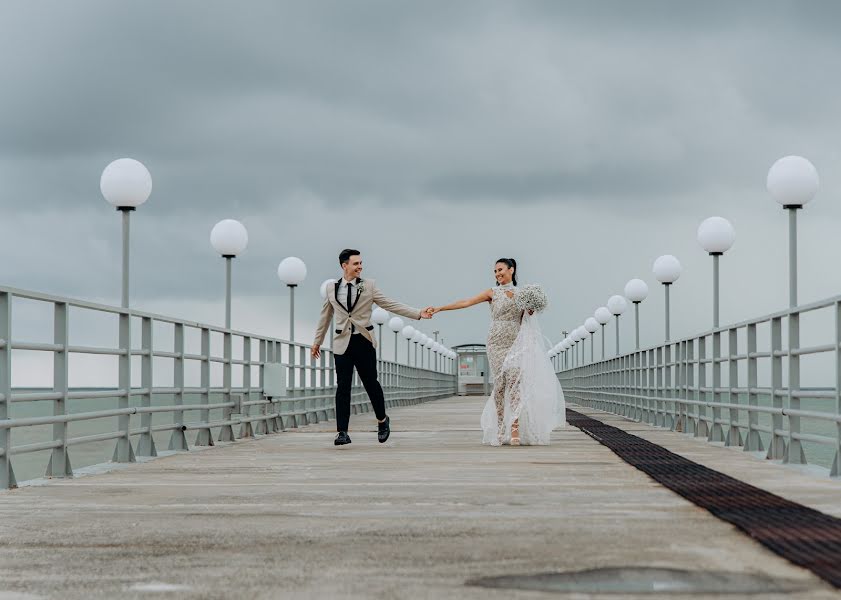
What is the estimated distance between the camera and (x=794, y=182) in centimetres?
1317

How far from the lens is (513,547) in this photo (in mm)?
4852

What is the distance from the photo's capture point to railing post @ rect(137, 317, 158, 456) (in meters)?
10.8

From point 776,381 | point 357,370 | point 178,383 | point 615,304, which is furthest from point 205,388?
point 615,304

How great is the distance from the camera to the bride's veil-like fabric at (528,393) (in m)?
12.9

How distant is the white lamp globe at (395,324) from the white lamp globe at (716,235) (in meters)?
26.4

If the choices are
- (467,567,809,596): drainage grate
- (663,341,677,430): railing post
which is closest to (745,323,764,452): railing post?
(663,341,677,430): railing post

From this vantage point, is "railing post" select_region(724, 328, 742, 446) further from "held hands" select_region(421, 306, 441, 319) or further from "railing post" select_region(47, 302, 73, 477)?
"railing post" select_region(47, 302, 73, 477)

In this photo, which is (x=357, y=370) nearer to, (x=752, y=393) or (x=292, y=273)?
(x=752, y=393)

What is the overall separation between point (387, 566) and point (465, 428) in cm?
1398

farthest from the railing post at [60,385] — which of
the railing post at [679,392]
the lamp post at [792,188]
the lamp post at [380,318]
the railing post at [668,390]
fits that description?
the lamp post at [380,318]

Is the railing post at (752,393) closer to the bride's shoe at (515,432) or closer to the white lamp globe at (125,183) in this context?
the bride's shoe at (515,432)

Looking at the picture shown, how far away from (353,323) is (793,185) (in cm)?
504

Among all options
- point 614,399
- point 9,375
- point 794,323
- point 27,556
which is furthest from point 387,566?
point 614,399

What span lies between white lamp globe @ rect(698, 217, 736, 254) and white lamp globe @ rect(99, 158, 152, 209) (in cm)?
883
